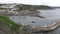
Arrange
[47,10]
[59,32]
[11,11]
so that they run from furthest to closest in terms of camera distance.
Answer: [47,10], [11,11], [59,32]

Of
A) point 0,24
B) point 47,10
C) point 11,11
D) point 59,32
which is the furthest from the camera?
point 47,10

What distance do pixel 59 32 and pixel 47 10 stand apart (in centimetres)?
2160

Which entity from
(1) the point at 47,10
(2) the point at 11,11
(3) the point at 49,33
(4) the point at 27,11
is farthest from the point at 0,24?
(1) the point at 47,10

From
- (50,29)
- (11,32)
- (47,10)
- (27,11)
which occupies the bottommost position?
(47,10)

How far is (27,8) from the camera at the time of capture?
28.9 m

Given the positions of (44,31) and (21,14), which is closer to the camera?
(44,31)

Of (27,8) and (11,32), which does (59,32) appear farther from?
(27,8)

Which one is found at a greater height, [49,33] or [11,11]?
[49,33]

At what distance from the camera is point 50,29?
14875 millimetres

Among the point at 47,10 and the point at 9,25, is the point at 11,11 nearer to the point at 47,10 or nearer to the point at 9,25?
the point at 47,10

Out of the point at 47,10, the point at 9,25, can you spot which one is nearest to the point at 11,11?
the point at 47,10

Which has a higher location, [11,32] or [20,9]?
[11,32]

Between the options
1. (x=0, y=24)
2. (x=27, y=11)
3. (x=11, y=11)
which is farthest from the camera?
(x=27, y=11)

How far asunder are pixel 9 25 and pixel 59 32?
345 inches
